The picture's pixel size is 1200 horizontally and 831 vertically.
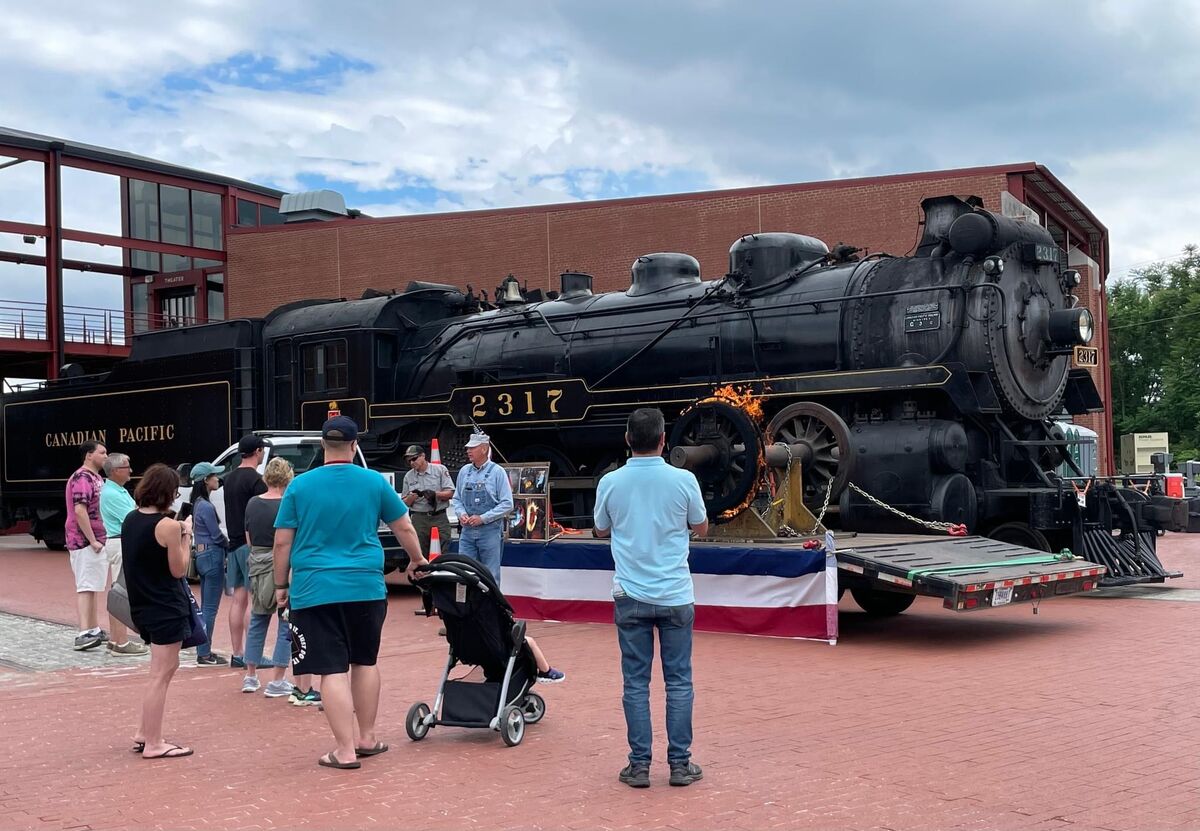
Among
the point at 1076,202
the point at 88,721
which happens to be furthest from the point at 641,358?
the point at 1076,202

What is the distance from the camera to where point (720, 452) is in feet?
37.6

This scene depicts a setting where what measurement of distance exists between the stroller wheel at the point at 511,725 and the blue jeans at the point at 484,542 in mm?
4261

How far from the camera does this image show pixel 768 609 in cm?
994

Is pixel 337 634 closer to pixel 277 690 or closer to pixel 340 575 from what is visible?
pixel 340 575

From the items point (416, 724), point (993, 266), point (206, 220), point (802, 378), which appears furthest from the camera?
point (206, 220)

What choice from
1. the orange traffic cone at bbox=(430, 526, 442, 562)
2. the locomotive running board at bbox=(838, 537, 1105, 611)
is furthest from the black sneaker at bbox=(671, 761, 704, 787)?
the orange traffic cone at bbox=(430, 526, 442, 562)

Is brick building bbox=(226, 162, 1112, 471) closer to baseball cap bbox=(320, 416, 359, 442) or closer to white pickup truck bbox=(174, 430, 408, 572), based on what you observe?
white pickup truck bbox=(174, 430, 408, 572)

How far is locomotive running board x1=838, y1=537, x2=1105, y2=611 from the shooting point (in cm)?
904

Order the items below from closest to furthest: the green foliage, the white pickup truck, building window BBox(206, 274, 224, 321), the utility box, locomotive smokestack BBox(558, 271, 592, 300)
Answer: the white pickup truck, locomotive smokestack BBox(558, 271, 592, 300), the utility box, building window BBox(206, 274, 224, 321), the green foliage

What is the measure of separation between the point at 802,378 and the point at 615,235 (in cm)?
1684

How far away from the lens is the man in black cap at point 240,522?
8.62 m

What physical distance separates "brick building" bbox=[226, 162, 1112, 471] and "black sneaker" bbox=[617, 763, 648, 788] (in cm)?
2027

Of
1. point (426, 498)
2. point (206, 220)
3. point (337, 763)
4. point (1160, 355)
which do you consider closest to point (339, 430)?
point (337, 763)

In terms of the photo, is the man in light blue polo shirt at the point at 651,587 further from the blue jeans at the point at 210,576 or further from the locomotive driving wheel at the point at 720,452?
the locomotive driving wheel at the point at 720,452
